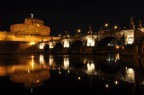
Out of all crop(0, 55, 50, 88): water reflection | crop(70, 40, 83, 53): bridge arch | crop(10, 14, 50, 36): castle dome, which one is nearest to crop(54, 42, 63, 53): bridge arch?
crop(70, 40, 83, 53): bridge arch

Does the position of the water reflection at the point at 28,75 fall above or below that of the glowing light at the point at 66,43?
below

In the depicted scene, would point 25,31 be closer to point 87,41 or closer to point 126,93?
point 87,41

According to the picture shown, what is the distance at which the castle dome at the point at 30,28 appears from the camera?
146m

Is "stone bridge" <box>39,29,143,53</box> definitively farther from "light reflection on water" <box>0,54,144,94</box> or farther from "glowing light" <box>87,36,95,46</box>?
"light reflection on water" <box>0,54,144,94</box>

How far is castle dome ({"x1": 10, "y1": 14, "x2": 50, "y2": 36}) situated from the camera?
14612cm

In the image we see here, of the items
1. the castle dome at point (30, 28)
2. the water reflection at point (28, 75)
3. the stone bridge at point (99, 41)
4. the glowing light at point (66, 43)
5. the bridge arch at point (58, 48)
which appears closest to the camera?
the water reflection at point (28, 75)

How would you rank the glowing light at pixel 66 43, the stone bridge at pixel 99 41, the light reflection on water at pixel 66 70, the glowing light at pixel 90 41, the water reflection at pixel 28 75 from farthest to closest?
the glowing light at pixel 66 43 → the glowing light at pixel 90 41 → the stone bridge at pixel 99 41 → the light reflection on water at pixel 66 70 → the water reflection at pixel 28 75

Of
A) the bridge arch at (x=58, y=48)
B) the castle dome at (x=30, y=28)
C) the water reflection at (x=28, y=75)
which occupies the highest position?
the castle dome at (x=30, y=28)

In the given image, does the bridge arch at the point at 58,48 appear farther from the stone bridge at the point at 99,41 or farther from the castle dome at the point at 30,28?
the castle dome at the point at 30,28

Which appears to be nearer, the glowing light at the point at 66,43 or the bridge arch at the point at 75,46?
the bridge arch at the point at 75,46

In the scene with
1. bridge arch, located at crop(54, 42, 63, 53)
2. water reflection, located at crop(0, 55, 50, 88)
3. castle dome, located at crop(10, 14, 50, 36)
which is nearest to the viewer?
water reflection, located at crop(0, 55, 50, 88)

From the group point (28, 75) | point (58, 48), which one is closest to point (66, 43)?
point (58, 48)

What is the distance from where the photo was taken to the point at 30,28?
148 metres

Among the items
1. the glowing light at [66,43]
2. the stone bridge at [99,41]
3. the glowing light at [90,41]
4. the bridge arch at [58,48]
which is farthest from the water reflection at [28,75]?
the bridge arch at [58,48]
